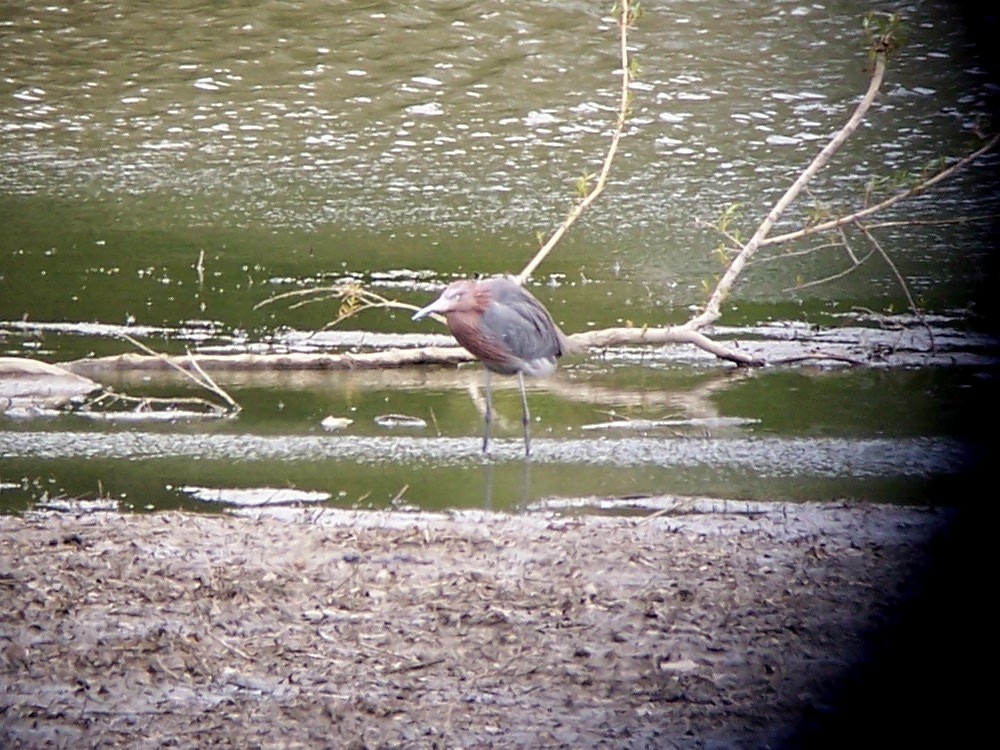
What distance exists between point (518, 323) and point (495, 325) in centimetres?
13

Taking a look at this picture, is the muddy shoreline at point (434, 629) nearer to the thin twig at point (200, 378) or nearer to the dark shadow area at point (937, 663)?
the dark shadow area at point (937, 663)

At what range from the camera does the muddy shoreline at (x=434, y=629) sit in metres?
3.17

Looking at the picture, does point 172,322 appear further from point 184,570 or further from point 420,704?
point 420,704

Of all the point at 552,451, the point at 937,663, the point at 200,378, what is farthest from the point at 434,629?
the point at 200,378

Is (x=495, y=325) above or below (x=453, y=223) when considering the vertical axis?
below

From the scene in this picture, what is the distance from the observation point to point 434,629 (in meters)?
3.77

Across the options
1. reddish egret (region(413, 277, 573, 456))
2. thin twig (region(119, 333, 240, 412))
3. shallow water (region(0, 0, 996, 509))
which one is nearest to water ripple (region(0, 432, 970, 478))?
shallow water (region(0, 0, 996, 509))

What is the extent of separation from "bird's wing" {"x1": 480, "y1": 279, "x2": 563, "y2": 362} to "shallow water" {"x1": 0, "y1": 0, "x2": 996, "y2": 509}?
1.51ft

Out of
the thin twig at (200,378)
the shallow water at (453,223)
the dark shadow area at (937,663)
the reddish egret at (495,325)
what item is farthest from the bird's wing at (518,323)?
the dark shadow area at (937,663)

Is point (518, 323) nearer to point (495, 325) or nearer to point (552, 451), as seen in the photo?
point (495, 325)

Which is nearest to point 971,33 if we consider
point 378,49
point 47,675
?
point 47,675

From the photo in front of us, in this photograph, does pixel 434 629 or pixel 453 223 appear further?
pixel 453 223

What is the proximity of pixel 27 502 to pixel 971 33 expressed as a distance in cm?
498

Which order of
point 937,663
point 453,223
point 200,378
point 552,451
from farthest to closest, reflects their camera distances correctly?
point 453,223 < point 200,378 < point 552,451 < point 937,663
